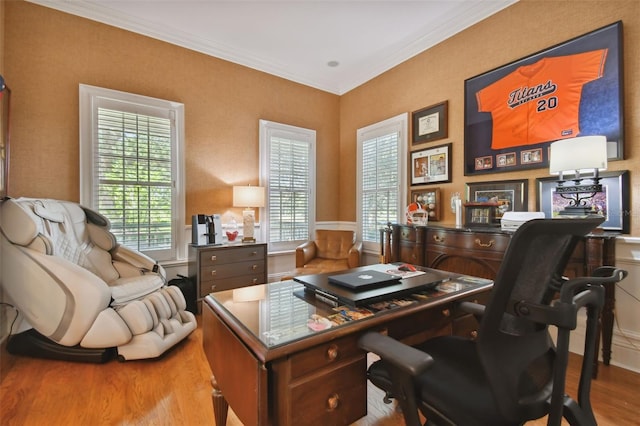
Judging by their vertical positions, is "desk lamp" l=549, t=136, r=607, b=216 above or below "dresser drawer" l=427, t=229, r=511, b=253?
above

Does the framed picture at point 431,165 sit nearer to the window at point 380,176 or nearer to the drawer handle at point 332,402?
the window at point 380,176

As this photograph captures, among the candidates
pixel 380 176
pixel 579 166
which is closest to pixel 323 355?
pixel 579 166

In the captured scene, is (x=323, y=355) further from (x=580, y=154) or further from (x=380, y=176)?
(x=380, y=176)

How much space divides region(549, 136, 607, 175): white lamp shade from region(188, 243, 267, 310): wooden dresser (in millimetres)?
3063

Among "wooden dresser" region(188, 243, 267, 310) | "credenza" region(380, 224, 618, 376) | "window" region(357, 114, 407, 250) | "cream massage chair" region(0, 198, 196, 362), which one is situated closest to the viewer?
"credenza" region(380, 224, 618, 376)

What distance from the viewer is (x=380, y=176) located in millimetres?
4156

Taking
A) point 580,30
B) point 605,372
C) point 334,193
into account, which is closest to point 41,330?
point 334,193

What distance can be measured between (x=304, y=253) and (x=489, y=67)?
10.1 feet

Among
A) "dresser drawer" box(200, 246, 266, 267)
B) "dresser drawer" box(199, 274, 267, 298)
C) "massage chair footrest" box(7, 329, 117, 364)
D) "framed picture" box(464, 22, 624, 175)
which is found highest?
"framed picture" box(464, 22, 624, 175)

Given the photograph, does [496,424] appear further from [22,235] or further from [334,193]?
[334,193]

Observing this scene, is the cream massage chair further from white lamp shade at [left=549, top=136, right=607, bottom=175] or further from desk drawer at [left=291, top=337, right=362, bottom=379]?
white lamp shade at [left=549, top=136, right=607, bottom=175]

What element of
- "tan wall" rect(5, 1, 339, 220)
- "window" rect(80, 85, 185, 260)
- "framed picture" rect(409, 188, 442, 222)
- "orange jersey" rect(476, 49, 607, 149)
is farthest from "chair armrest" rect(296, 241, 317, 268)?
"orange jersey" rect(476, 49, 607, 149)

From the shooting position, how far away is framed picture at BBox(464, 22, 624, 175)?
7.08 ft

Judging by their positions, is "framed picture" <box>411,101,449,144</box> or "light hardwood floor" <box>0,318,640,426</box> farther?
"framed picture" <box>411,101,449,144</box>
